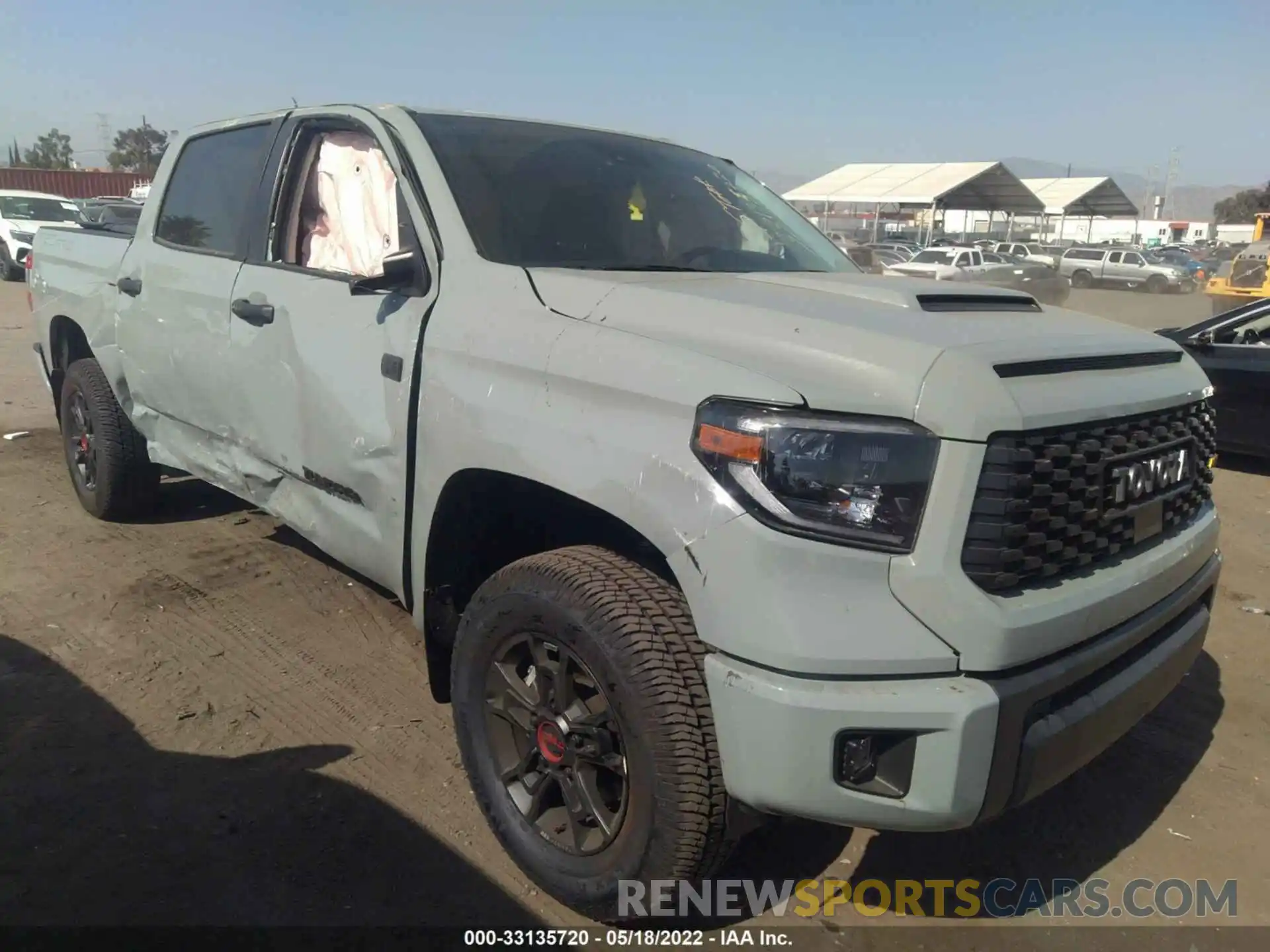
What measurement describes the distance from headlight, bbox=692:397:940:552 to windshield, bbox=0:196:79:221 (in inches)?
897

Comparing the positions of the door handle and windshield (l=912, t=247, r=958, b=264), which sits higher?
windshield (l=912, t=247, r=958, b=264)

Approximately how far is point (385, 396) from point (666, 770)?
1382 mm

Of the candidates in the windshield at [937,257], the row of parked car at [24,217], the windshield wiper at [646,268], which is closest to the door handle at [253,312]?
the windshield wiper at [646,268]

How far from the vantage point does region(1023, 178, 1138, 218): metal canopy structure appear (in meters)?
50.5

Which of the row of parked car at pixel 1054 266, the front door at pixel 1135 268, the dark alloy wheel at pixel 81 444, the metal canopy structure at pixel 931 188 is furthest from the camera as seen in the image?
the metal canopy structure at pixel 931 188

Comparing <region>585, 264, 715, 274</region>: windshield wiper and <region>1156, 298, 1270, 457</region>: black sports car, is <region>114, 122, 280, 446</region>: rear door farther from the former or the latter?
<region>1156, 298, 1270, 457</region>: black sports car

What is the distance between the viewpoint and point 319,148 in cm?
347

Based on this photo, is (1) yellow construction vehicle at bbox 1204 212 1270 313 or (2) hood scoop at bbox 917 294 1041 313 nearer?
(2) hood scoop at bbox 917 294 1041 313

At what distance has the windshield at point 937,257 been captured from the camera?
29.4 metres

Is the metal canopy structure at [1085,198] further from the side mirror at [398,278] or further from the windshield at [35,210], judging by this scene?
the side mirror at [398,278]

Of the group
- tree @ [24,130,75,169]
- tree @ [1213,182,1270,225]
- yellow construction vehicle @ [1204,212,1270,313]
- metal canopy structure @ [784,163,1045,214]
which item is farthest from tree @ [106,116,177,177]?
tree @ [1213,182,1270,225]

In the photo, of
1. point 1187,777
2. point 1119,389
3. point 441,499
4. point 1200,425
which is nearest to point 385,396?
point 441,499

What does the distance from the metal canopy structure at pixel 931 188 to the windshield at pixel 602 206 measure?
4020 cm
